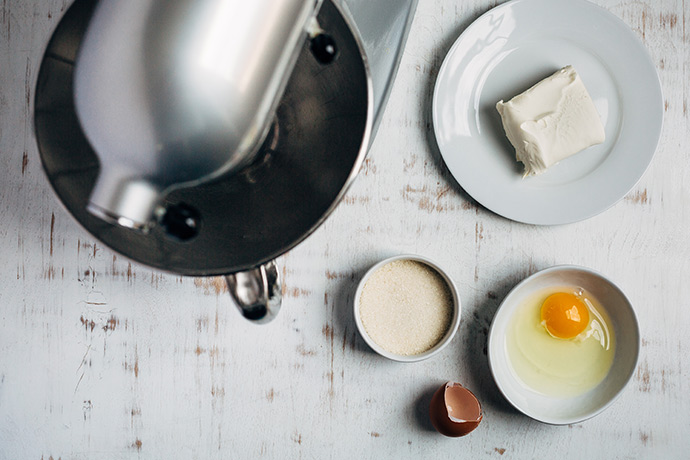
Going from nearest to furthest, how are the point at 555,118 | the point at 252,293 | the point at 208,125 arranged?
1. the point at 208,125
2. the point at 252,293
3. the point at 555,118

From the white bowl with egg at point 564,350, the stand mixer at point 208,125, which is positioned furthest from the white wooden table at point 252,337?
the stand mixer at point 208,125

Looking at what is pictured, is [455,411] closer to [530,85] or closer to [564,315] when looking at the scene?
[564,315]

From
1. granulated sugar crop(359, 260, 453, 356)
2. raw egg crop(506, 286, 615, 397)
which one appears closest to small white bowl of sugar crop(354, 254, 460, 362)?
granulated sugar crop(359, 260, 453, 356)

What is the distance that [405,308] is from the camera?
745 mm

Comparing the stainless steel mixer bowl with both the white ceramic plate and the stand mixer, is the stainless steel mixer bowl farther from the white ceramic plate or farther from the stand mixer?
the white ceramic plate

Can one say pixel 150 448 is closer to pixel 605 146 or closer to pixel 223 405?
pixel 223 405

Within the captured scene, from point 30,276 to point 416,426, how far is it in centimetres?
62

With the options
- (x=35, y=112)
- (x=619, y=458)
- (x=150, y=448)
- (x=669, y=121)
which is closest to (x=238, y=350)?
(x=150, y=448)

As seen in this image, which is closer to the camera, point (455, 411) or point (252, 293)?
point (252, 293)

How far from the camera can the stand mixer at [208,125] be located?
1.12 feet

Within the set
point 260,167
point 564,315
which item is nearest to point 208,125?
point 260,167

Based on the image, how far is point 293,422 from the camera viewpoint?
2.53 ft

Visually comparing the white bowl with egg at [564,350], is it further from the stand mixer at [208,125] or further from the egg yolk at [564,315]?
the stand mixer at [208,125]

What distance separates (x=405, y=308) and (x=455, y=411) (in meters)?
0.16
